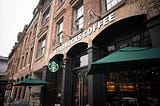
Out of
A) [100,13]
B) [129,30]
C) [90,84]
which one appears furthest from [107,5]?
[90,84]

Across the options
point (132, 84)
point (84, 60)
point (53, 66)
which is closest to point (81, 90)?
point (84, 60)

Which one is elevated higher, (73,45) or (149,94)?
(73,45)

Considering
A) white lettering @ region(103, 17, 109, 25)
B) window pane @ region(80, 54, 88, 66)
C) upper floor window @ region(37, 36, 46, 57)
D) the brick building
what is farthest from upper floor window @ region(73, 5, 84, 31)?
upper floor window @ region(37, 36, 46, 57)

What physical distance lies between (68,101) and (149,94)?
4.09 metres

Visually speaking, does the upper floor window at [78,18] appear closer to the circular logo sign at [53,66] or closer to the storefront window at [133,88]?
the circular logo sign at [53,66]

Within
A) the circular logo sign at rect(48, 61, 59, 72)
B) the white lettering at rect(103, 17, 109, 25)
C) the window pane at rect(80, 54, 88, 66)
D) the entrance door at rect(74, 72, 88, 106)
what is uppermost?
the white lettering at rect(103, 17, 109, 25)

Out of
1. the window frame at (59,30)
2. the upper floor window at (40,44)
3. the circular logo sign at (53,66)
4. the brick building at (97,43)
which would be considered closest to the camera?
the brick building at (97,43)

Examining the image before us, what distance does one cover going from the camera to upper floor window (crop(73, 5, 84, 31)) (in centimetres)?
762

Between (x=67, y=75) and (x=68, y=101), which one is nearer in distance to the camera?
(x=68, y=101)

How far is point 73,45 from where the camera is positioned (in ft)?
23.0

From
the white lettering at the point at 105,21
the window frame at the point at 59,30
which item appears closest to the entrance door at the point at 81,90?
the white lettering at the point at 105,21

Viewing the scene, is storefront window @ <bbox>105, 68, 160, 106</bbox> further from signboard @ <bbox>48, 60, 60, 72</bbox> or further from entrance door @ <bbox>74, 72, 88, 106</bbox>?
signboard @ <bbox>48, 60, 60, 72</bbox>

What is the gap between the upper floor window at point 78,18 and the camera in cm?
762

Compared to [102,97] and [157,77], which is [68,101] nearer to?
[102,97]
